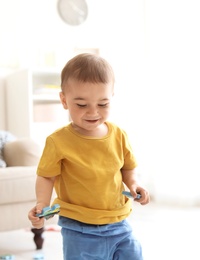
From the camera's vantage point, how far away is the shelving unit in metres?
3.31

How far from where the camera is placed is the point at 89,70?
3.75ft

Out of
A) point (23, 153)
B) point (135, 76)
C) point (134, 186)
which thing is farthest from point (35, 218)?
point (135, 76)

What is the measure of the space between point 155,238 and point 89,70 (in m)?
1.56

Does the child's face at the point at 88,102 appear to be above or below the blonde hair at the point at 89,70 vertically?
below

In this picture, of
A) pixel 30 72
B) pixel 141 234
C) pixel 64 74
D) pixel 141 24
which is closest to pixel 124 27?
pixel 141 24

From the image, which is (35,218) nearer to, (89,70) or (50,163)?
(50,163)

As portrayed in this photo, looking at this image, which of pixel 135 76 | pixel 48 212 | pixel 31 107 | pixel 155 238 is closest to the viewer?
pixel 48 212

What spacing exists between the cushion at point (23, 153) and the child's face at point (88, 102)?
1.32 meters

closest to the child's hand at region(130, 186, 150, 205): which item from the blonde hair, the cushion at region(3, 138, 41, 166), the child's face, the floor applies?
the child's face

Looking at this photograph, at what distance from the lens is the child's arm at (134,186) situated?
1.22 metres

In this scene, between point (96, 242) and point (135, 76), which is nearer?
point (96, 242)

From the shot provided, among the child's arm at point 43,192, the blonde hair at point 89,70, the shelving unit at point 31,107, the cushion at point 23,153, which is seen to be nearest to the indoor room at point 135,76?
the shelving unit at point 31,107

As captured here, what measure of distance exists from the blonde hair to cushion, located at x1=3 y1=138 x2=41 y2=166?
136cm

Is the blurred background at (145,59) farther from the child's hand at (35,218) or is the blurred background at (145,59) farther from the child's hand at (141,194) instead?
the child's hand at (35,218)
